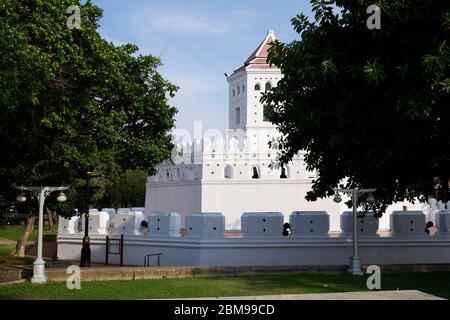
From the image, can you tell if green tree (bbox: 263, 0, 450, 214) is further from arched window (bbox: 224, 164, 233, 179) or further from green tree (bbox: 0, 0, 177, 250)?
arched window (bbox: 224, 164, 233, 179)

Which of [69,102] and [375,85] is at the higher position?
[69,102]

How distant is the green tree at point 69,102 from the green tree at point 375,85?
4.42 meters

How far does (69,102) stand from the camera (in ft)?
45.1

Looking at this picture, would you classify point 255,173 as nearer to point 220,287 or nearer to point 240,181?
point 240,181

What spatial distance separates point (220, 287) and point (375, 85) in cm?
511

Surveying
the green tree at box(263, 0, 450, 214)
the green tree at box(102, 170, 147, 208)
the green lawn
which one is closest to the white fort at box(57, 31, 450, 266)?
the green tree at box(263, 0, 450, 214)

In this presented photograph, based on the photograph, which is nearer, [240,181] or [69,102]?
[69,102]

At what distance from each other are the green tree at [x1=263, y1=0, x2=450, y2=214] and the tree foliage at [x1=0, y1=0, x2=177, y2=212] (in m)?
4.44

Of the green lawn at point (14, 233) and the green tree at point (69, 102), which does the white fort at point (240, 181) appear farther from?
the green lawn at point (14, 233)

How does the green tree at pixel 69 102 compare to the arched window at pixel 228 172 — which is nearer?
the green tree at pixel 69 102

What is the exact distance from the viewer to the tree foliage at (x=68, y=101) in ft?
37.4

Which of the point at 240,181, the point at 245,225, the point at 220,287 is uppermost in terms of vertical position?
the point at 240,181

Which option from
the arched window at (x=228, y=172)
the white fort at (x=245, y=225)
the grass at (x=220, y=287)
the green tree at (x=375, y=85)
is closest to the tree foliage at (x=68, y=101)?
the white fort at (x=245, y=225)

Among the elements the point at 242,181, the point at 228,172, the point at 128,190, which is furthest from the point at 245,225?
the point at 128,190
